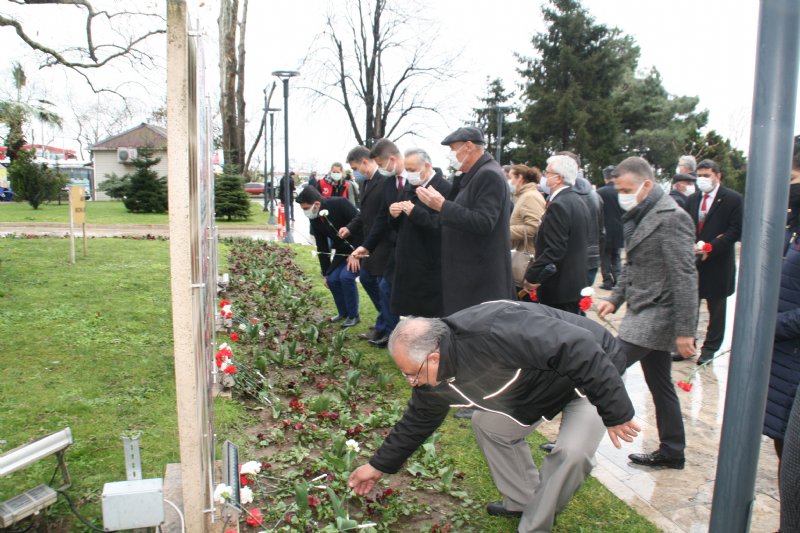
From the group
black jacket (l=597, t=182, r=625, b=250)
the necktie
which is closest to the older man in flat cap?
the necktie

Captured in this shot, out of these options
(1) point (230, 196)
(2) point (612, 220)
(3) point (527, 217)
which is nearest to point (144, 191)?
(1) point (230, 196)

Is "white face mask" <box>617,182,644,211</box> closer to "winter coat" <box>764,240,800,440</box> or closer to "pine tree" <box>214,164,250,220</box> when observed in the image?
"winter coat" <box>764,240,800,440</box>

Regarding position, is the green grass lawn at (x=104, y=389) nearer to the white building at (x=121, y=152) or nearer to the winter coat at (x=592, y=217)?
the winter coat at (x=592, y=217)

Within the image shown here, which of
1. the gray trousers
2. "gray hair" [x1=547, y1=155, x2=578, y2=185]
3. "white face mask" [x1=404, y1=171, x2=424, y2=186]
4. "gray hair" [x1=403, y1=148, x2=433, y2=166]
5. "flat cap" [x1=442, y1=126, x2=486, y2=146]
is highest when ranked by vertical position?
"flat cap" [x1=442, y1=126, x2=486, y2=146]

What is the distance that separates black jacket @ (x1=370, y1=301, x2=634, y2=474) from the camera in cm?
271

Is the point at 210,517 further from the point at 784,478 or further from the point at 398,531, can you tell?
the point at 784,478

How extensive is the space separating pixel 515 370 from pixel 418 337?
1.56 ft

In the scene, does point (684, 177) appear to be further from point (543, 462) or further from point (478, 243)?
point (543, 462)

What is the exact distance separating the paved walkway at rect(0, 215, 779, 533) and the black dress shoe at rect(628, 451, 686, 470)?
0.12 feet

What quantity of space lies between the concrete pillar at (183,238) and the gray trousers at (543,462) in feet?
4.85

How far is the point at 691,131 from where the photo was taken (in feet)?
111

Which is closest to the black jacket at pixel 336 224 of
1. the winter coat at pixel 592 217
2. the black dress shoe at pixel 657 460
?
the winter coat at pixel 592 217

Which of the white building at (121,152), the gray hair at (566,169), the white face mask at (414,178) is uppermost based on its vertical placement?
the white building at (121,152)

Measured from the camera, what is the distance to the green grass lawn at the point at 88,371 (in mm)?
3977
